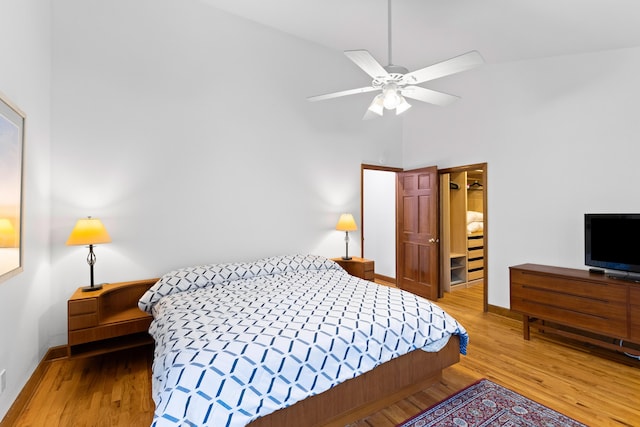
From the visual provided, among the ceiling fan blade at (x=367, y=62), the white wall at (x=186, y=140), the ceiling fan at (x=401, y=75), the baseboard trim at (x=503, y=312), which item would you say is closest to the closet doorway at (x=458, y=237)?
the baseboard trim at (x=503, y=312)

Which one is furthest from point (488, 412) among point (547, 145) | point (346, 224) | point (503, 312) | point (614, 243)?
point (547, 145)

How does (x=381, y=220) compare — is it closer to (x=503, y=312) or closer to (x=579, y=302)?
(x=503, y=312)

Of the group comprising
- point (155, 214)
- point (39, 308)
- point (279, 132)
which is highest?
point (279, 132)

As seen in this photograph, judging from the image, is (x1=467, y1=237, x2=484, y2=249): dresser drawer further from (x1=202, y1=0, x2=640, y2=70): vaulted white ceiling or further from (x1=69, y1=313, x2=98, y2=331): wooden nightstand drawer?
(x1=69, y1=313, x2=98, y2=331): wooden nightstand drawer

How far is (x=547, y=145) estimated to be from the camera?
3.32 m

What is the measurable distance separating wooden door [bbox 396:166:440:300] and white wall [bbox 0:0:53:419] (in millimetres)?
4327

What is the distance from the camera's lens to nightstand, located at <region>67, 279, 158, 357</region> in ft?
7.64

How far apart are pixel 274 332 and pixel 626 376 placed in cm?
284

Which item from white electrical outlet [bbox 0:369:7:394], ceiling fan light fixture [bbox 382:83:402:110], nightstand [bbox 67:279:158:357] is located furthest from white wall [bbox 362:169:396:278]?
white electrical outlet [bbox 0:369:7:394]

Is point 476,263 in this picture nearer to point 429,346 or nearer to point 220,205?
point 429,346

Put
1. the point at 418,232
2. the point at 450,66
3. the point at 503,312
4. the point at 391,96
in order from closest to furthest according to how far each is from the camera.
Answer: the point at 450,66 → the point at 391,96 → the point at 503,312 → the point at 418,232

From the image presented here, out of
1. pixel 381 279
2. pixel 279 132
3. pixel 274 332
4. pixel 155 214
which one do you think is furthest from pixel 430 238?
pixel 155 214

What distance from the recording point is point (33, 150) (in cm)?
226

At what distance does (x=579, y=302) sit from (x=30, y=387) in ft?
14.7
